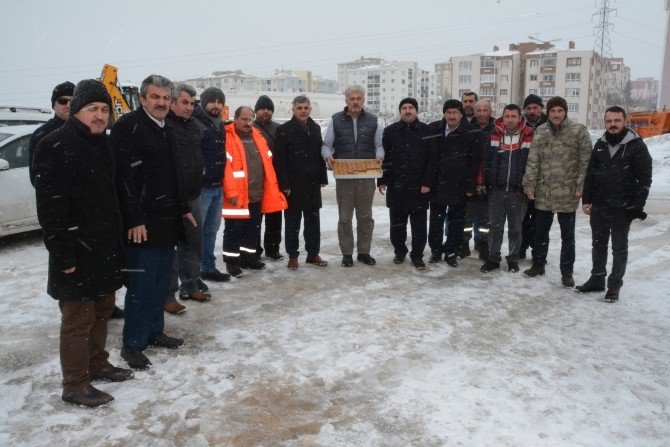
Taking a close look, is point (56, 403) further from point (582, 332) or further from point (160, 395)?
point (582, 332)

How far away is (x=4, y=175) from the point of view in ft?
21.7

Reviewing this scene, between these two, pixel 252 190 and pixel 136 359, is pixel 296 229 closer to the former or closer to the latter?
pixel 252 190

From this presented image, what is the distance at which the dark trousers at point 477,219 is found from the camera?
647cm

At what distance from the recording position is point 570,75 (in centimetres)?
6588

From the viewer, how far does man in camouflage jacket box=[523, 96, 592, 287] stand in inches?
211

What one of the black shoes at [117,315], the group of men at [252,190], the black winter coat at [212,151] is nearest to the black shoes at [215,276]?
the group of men at [252,190]

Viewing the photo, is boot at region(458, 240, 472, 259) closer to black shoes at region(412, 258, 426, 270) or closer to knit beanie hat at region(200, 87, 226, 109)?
black shoes at region(412, 258, 426, 270)

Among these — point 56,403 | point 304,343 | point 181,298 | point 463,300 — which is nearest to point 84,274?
point 56,403

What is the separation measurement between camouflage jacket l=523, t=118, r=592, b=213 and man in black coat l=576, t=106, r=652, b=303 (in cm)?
23

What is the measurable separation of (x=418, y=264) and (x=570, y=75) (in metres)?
69.8

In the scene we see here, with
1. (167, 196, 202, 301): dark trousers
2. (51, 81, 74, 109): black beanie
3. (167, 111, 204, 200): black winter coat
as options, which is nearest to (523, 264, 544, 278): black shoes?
(167, 196, 202, 301): dark trousers

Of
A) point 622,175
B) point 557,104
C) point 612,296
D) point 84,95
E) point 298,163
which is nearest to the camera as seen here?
point 84,95

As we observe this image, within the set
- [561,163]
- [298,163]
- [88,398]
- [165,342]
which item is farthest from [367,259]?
[88,398]

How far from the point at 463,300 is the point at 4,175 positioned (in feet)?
19.7
